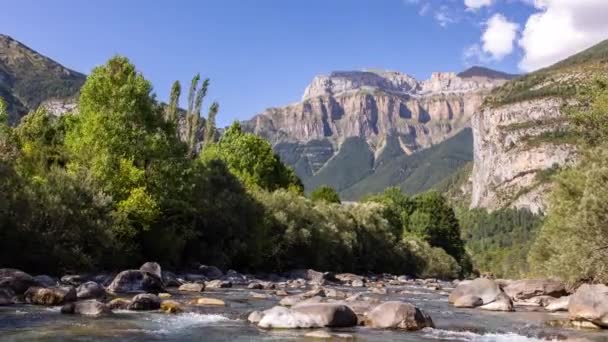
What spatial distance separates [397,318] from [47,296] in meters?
16.2

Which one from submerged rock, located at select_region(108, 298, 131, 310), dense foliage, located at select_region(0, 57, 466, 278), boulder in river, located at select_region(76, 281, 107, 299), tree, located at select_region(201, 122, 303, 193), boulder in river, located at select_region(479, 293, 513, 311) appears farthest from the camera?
tree, located at select_region(201, 122, 303, 193)

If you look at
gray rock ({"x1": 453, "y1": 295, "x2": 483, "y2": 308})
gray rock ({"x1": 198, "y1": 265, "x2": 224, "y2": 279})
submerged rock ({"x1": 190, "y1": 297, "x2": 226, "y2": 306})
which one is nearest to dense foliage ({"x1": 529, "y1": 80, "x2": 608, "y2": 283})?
gray rock ({"x1": 453, "y1": 295, "x2": 483, "y2": 308})

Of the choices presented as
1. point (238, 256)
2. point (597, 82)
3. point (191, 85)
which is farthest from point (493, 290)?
point (191, 85)

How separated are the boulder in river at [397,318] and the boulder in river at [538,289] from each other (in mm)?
18587

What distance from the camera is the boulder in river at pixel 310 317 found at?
24.6 metres

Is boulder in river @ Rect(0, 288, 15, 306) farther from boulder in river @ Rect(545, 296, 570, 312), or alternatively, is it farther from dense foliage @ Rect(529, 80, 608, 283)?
dense foliage @ Rect(529, 80, 608, 283)

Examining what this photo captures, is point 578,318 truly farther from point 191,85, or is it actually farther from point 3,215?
point 191,85

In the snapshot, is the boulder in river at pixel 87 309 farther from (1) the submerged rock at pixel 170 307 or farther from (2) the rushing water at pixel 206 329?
(1) the submerged rock at pixel 170 307

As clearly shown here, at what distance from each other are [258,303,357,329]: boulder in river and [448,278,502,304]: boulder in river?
1454cm

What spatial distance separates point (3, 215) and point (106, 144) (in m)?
13.6

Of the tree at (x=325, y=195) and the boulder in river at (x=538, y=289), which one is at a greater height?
the tree at (x=325, y=195)

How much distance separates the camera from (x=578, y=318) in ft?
91.4

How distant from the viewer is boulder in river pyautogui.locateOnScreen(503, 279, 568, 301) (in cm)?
4188

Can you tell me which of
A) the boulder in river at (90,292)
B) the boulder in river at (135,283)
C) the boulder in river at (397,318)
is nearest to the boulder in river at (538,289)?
the boulder in river at (397,318)
